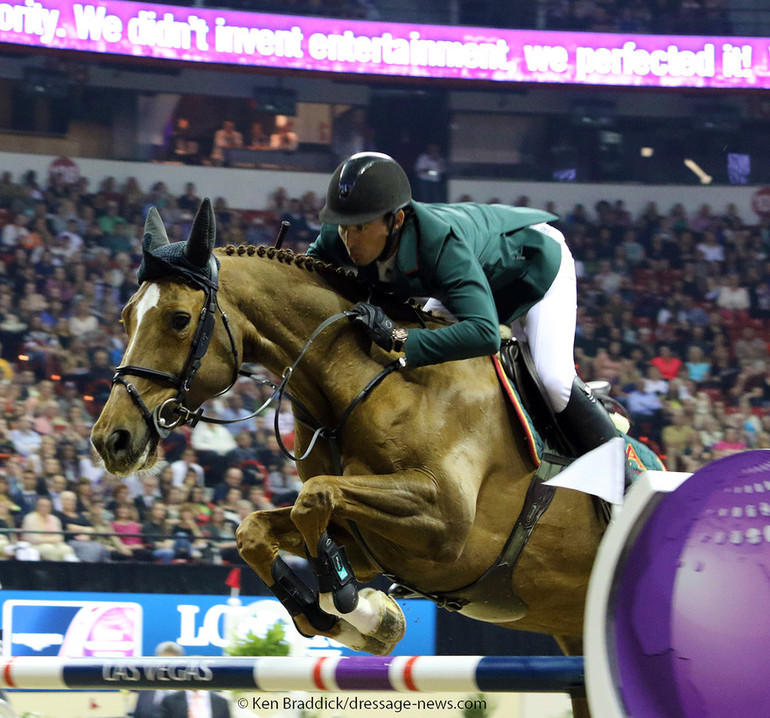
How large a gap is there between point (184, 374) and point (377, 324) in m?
0.67

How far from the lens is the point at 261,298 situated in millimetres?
3729

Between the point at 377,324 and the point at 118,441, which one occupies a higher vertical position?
the point at 377,324

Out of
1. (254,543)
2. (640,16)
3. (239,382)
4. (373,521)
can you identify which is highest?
(640,16)

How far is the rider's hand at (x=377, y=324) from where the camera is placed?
360 centimetres

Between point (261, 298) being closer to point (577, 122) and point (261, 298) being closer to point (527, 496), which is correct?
point (527, 496)

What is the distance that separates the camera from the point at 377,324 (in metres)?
3.60

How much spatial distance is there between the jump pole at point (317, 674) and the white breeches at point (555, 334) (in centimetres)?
109

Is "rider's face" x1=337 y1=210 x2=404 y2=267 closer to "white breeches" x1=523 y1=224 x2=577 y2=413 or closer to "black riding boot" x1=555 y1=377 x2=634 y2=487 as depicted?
"white breeches" x1=523 y1=224 x2=577 y2=413

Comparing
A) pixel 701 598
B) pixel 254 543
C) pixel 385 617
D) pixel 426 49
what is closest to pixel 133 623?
pixel 254 543

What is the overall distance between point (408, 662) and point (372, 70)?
1325 cm

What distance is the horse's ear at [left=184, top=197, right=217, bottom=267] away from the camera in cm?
348

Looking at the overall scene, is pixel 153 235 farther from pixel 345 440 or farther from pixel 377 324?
pixel 345 440

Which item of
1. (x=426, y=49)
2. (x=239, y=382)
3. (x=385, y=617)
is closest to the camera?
(x=385, y=617)

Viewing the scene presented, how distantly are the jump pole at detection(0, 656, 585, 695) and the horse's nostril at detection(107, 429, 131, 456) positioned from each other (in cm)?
67
